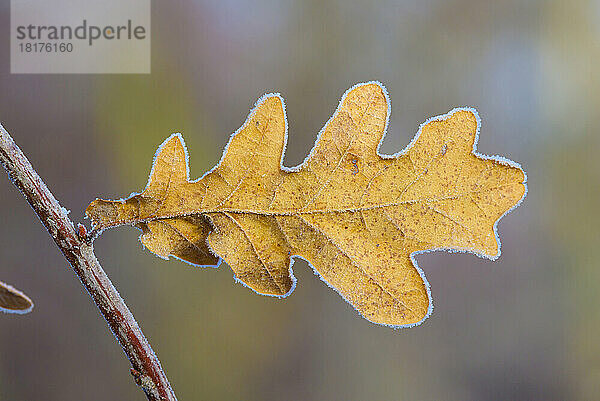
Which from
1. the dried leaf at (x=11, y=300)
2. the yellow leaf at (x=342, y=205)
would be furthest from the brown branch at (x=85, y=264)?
the dried leaf at (x=11, y=300)

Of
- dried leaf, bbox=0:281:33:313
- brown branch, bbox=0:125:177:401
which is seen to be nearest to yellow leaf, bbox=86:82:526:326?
brown branch, bbox=0:125:177:401

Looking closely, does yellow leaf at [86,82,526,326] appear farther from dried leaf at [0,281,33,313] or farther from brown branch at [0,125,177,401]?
dried leaf at [0,281,33,313]

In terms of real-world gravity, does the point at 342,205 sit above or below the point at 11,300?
above

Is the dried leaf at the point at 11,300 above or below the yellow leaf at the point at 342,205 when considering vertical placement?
below

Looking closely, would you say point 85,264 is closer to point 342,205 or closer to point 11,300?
point 11,300

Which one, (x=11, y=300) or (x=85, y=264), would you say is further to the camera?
(x=11, y=300)

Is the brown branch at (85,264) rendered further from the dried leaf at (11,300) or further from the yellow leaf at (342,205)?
the dried leaf at (11,300)

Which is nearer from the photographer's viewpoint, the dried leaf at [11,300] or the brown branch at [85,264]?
the brown branch at [85,264]

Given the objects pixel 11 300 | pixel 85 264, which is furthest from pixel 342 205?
pixel 11 300
